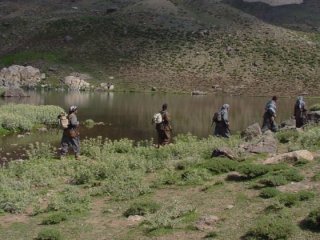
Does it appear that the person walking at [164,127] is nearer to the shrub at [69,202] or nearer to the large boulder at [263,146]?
the large boulder at [263,146]

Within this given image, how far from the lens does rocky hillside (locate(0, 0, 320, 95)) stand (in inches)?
4392

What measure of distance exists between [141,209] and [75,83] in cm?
9304

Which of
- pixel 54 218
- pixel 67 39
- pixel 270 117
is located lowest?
pixel 54 218

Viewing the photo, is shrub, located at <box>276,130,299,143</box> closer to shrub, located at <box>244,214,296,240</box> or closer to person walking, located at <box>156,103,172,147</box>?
person walking, located at <box>156,103,172,147</box>

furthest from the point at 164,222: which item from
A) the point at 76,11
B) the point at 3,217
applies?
the point at 76,11

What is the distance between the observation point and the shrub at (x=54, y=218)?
53.2ft

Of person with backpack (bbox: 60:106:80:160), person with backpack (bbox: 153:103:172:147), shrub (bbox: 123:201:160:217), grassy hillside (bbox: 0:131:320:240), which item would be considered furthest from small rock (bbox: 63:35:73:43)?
shrub (bbox: 123:201:160:217)

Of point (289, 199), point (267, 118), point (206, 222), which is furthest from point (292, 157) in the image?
point (267, 118)

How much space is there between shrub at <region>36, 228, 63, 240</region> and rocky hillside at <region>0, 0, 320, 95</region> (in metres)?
90.8

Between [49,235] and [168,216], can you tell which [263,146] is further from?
[49,235]

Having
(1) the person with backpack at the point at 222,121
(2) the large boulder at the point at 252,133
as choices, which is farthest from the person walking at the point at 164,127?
(2) the large boulder at the point at 252,133

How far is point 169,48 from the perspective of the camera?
421ft

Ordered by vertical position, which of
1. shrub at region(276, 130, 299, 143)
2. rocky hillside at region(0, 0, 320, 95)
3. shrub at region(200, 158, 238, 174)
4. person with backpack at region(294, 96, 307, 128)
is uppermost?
rocky hillside at region(0, 0, 320, 95)

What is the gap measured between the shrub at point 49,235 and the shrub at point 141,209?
2712 mm
